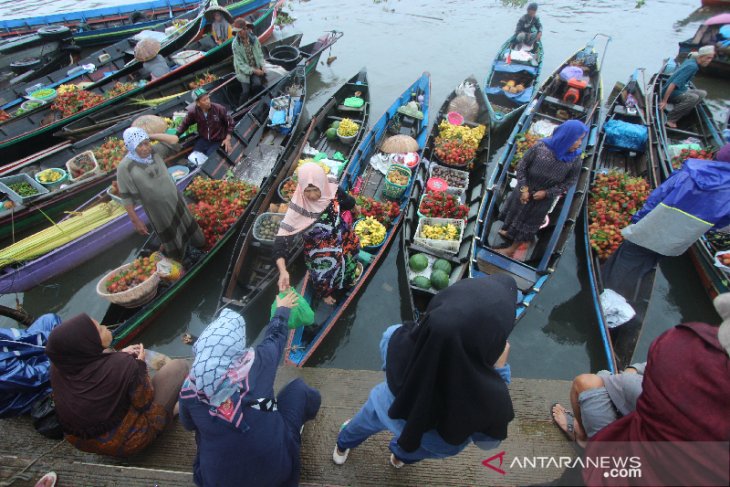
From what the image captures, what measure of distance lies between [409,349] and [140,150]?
4.17 meters

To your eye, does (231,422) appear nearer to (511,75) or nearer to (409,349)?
(409,349)

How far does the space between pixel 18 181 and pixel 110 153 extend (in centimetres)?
156

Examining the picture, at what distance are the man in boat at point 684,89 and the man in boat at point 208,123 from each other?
10438 millimetres

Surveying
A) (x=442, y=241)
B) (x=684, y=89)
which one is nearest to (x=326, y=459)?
(x=442, y=241)

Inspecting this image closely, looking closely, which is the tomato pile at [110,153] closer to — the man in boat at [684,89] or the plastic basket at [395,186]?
the plastic basket at [395,186]

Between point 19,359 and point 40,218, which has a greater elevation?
point 19,359

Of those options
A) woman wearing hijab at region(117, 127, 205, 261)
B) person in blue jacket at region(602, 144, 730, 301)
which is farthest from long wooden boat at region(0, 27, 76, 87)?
person in blue jacket at region(602, 144, 730, 301)

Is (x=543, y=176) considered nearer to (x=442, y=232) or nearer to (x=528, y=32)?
(x=442, y=232)

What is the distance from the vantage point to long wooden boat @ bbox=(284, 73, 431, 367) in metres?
4.57

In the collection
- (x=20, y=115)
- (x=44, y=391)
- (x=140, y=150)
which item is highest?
(x=140, y=150)

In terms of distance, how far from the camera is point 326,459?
3.35 metres

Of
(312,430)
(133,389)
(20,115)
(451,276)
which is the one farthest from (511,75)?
(20,115)

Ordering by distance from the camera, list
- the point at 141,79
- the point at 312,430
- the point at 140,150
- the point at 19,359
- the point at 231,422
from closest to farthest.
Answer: the point at 231,422, the point at 19,359, the point at 312,430, the point at 140,150, the point at 141,79

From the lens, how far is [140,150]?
14.1 feet
